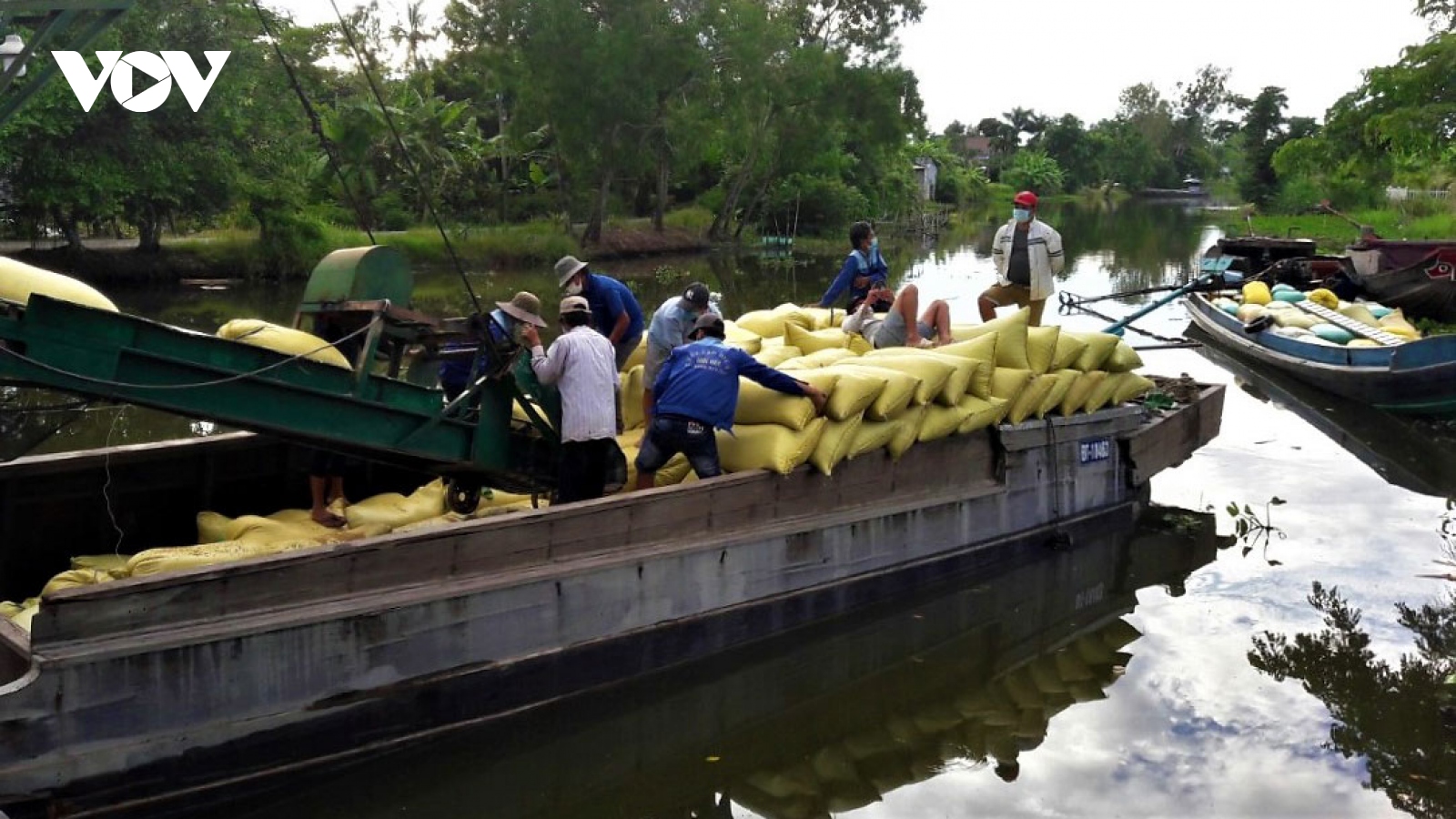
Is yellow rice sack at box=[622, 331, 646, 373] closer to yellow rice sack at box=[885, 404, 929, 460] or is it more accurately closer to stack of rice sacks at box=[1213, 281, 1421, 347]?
yellow rice sack at box=[885, 404, 929, 460]

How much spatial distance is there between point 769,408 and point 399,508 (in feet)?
6.71

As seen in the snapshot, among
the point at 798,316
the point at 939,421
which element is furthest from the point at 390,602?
the point at 798,316

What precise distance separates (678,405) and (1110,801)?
274cm

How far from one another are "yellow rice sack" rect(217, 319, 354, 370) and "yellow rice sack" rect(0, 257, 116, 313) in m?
0.55

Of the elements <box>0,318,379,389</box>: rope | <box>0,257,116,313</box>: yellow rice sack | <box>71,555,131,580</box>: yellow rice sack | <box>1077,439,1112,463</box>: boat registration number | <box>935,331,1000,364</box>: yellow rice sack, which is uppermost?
<box>0,257,116,313</box>: yellow rice sack

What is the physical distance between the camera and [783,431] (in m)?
6.44

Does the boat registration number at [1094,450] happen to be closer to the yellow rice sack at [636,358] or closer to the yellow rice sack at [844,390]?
the yellow rice sack at [844,390]

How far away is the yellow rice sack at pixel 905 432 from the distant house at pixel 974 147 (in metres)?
93.4

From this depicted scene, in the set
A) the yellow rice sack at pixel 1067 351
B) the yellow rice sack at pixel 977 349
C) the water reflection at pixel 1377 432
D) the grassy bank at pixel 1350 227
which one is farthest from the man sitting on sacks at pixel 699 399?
the grassy bank at pixel 1350 227

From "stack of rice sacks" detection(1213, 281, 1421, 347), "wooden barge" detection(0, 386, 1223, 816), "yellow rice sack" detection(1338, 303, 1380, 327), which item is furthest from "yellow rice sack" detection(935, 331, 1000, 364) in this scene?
"yellow rice sack" detection(1338, 303, 1380, 327)

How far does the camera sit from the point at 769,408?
6531mm

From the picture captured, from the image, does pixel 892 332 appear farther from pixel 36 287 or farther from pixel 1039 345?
pixel 36 287

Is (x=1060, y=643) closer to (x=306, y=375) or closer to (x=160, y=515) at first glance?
(x=306, y=375)

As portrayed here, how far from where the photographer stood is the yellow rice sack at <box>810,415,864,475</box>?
6.52m
